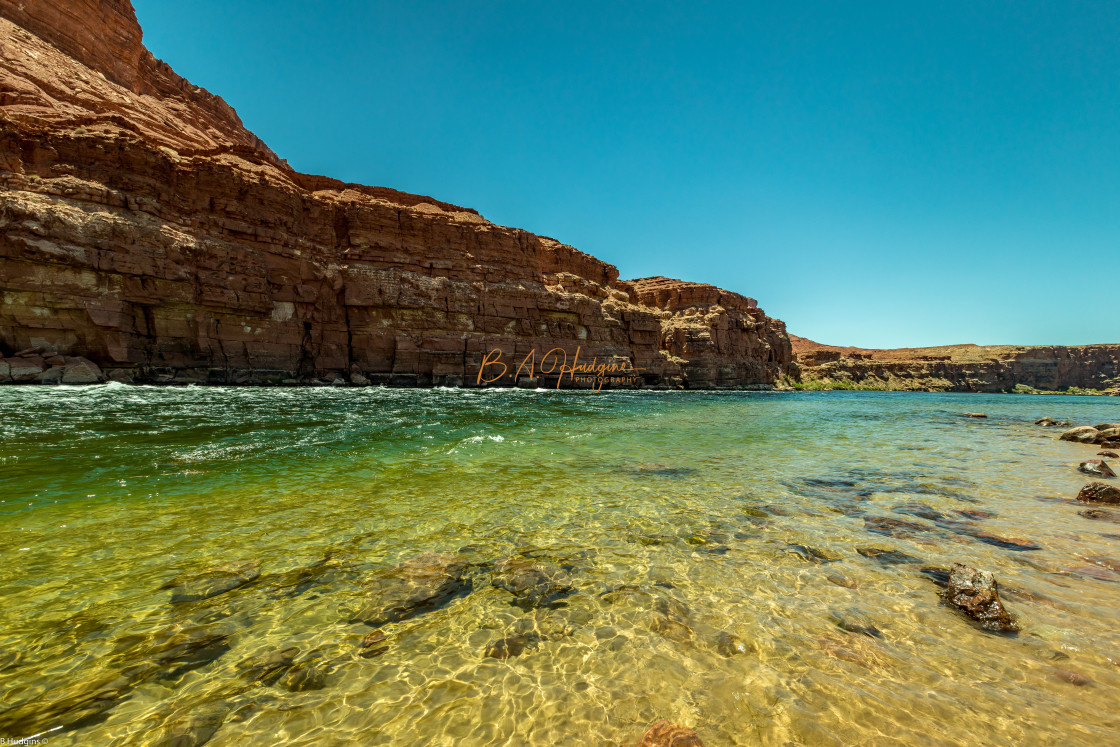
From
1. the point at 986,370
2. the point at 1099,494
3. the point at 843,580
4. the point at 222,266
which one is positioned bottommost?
the point at 843,580

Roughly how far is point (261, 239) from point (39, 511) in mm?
39106

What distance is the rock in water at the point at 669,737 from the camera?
7.27 ft

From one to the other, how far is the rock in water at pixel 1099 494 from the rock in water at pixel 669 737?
917 cm

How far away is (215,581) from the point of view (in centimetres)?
398

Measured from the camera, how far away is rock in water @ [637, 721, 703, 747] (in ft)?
7.27

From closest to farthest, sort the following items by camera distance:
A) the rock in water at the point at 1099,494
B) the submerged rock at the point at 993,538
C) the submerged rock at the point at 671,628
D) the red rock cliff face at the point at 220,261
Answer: the submerged rock at the point at 671,628 → the submerged rock at the point at 993,538 → the rock in water at the point at 1099,494 → the red rock cliff face at the point at 220,261

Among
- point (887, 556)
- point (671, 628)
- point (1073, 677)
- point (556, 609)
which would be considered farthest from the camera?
point (887, 556)

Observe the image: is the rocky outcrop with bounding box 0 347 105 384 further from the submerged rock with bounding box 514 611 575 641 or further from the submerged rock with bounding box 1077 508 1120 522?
the submerged rock with bounding box 1077 508 1120 522

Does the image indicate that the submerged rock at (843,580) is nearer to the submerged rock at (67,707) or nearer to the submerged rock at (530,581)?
the submerged rock at (530,581)

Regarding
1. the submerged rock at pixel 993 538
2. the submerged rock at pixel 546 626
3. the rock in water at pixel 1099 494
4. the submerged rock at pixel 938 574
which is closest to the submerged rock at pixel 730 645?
the submerged rock at pixel 546 626

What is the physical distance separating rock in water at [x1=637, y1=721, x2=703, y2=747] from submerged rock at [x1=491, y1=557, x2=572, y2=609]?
1.55 meters

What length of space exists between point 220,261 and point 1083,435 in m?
50.7

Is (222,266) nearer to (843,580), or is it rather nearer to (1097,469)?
(843,580)

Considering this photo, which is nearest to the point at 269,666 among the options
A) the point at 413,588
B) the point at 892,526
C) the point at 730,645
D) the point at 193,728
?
the point at 193,728
